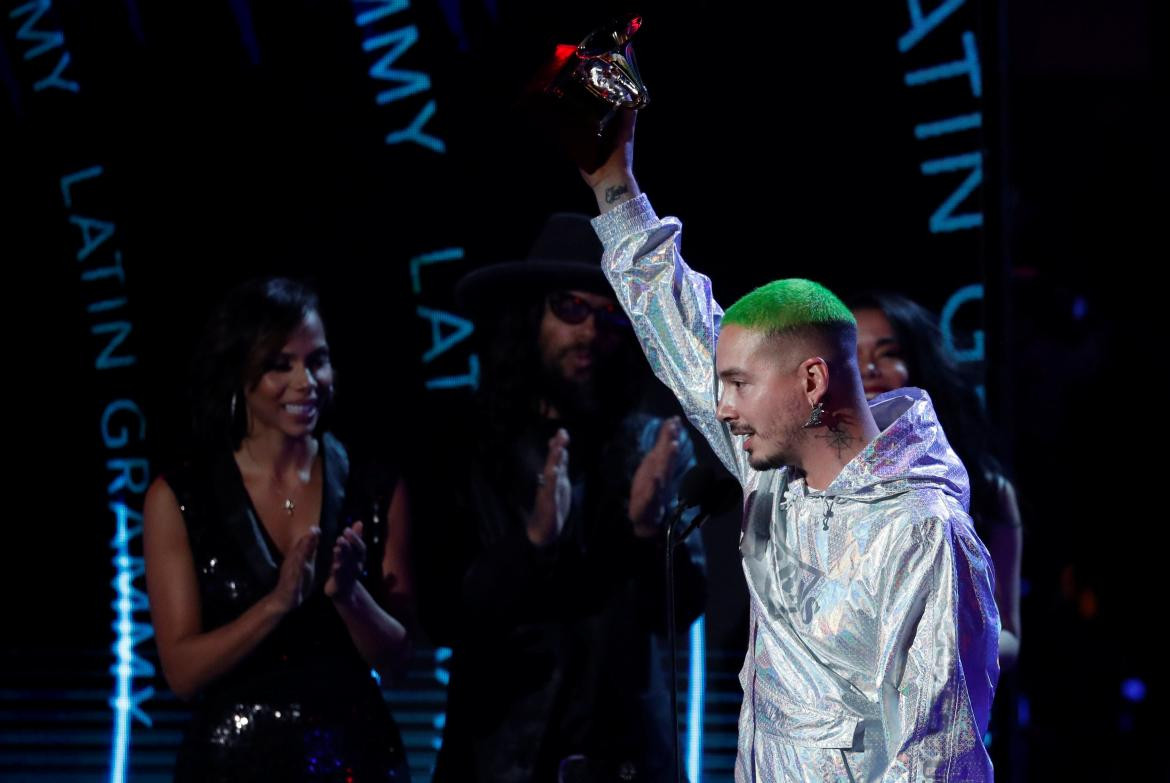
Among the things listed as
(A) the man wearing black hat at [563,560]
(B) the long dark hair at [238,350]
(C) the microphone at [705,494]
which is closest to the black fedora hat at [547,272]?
(A) the man wearing black hat at [563,560]

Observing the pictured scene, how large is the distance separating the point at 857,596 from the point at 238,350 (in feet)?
5.86

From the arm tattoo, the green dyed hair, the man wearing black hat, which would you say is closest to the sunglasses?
the man wearing black hat

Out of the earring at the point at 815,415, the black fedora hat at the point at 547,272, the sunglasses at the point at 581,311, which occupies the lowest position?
the earring at the point at 815,415

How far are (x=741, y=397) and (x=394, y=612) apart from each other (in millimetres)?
1362

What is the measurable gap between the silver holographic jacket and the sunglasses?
104cm

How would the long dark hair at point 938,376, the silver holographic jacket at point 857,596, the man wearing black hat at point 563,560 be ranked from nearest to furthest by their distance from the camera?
1. the silver holographic jacket at point 857,596
2. the man wearing black hat at point 563,560
3. the long dark hair at point 938,376

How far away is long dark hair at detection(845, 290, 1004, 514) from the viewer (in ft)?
10.7

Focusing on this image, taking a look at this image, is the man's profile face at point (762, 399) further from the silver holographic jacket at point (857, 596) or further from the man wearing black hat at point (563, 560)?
the man wearing black hat at point (563, 560)

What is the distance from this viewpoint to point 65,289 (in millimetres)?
3867

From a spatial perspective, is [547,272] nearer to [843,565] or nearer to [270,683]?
[270,683]

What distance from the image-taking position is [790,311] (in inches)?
80.3

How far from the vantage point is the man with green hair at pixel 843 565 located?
5.97 feet

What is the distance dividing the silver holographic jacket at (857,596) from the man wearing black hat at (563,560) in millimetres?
769

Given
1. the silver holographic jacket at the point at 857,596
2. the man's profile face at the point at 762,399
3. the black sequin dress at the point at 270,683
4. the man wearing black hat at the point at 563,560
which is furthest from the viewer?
the man wearing black hat at the point at 563,560
